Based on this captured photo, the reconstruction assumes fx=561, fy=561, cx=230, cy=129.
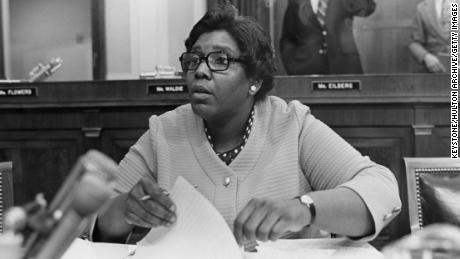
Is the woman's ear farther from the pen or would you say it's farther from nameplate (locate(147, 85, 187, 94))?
nameplate (locate(147, 85, 187, 94))

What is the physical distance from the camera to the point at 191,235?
977 mm

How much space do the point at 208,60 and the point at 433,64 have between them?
263 cm

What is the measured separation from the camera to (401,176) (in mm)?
2725

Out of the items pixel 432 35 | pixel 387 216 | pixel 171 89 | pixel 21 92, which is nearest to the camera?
pixel 387 216

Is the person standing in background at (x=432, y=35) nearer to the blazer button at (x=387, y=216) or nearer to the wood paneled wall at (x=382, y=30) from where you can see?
the wood paneled wall at (x=382, y=30)

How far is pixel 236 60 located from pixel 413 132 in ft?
5.24

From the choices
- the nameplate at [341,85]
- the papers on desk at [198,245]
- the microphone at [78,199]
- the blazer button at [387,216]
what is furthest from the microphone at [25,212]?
the nameplate at [341,85]

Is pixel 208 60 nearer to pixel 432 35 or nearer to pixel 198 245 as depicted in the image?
pixel 198 245

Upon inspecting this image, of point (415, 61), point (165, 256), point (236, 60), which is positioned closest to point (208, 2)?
point (415, 61)

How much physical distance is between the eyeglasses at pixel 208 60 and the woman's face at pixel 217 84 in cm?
1

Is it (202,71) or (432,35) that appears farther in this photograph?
(432,35)

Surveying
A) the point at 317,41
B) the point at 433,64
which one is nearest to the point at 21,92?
the point at 317,41

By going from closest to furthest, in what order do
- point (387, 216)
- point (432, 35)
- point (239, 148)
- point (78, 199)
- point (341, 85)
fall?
1. point (78, 199)
2. point (387, 216)
3. point (239, 148)
4. point (341, 85)
5. point (432, 35)

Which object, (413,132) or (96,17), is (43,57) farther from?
(413,132)
